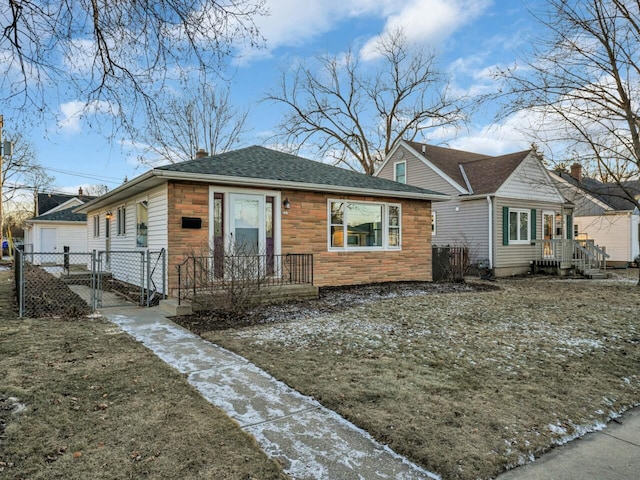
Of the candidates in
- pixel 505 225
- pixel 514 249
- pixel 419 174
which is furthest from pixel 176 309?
pixel 419 174

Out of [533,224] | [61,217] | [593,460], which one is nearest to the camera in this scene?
[593,460]

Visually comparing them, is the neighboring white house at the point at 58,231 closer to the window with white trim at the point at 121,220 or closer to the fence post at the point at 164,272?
the window with white trim at the point at 121,220

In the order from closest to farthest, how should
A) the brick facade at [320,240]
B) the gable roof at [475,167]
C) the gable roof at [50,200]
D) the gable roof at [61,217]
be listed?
1. the brick facade at [320,240]
2. the gable roof at [475,167]
3. the gable roof at [61,217]
4. the gable roof at [50,200]

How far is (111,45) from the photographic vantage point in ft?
16.0

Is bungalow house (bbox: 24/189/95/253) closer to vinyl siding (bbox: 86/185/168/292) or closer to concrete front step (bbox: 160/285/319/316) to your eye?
vinyl siding (bbox: 86/185/168/292)

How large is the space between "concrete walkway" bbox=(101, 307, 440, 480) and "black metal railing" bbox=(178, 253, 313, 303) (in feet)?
7.17

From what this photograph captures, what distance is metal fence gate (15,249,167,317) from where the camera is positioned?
24.4ft

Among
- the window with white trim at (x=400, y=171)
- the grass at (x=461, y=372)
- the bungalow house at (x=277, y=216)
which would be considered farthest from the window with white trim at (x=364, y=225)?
the window with white trim at (x=400, y=171)

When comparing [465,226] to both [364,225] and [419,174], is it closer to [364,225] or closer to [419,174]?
[419,174]

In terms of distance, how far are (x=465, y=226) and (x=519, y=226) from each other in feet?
7.29

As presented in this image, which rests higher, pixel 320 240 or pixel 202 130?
pixel 202 130

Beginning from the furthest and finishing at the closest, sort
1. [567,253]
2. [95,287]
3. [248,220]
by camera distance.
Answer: [567,253], [248,220], [95,287]

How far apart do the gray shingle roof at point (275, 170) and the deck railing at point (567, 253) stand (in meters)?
7.79

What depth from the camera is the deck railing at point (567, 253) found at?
1625 cm
